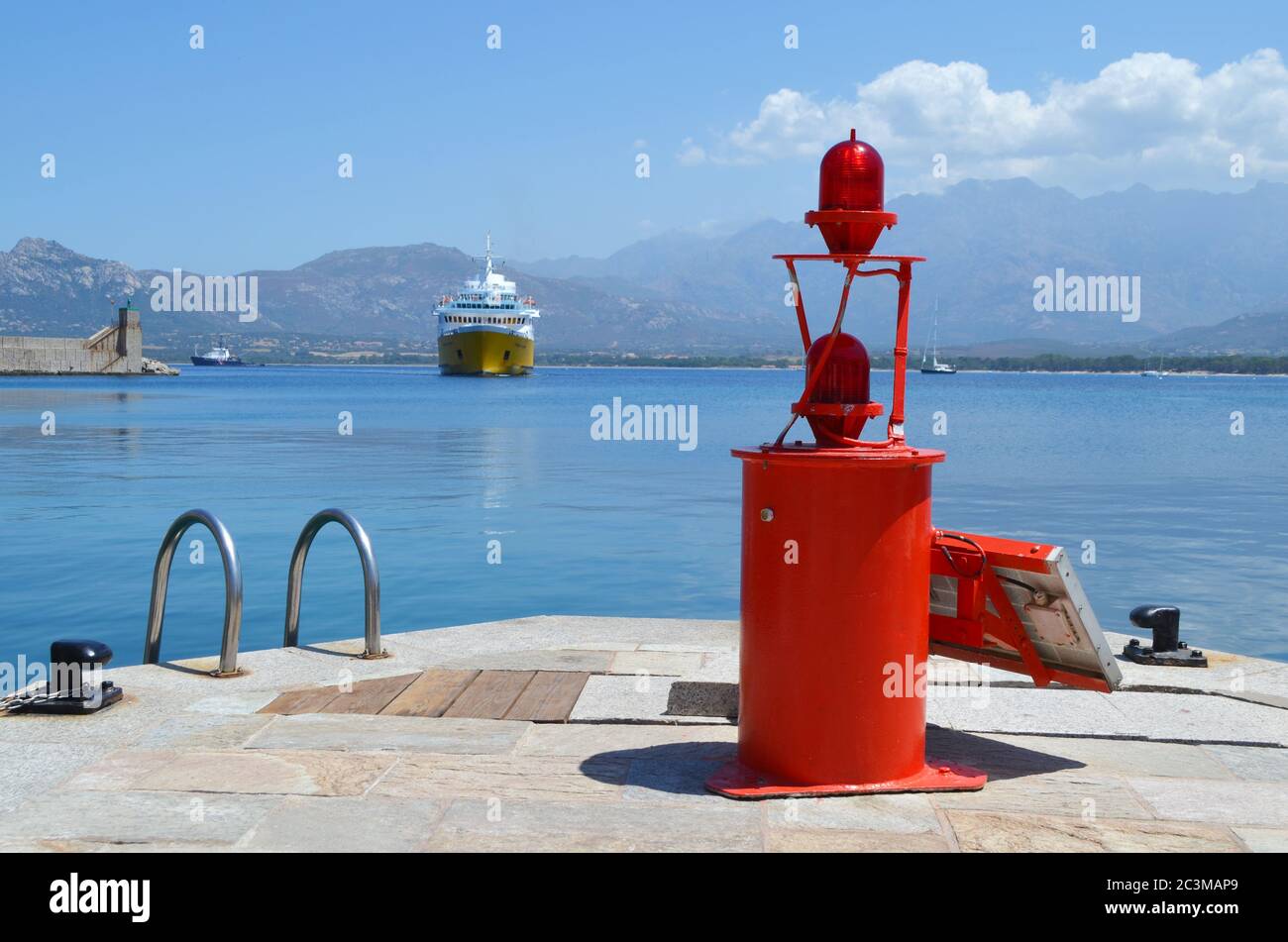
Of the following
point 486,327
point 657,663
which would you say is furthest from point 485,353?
point 657,663

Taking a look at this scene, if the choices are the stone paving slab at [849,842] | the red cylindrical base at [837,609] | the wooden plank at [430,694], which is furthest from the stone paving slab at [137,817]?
the red cylindrical base at [837,609]

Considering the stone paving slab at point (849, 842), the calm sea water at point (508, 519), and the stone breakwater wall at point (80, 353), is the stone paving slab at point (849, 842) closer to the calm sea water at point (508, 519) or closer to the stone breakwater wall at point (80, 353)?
Answer: the calm sea water at point (508, 519)

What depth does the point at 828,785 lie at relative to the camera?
197 inches

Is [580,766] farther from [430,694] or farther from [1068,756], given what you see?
[1068,756]

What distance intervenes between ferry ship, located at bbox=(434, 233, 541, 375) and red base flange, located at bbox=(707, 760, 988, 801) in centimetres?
11885

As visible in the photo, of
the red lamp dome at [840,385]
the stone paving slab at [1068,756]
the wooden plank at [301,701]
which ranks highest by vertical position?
the red lamp dome at [840,385]

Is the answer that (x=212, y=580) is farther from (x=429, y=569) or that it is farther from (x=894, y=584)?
(x=894, y=584)

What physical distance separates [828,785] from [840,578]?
82 cm

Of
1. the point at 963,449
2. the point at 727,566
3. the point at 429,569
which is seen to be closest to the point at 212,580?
the point at 429,569

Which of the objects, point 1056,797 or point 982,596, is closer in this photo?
point 1056,797

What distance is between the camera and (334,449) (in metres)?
40.2

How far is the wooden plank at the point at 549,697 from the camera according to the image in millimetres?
6312
